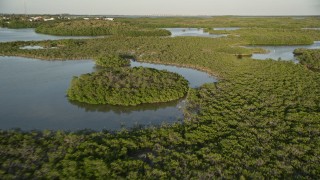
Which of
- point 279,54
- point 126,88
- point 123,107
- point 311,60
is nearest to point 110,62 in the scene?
point 126,88

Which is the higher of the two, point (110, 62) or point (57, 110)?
point (110, 62)

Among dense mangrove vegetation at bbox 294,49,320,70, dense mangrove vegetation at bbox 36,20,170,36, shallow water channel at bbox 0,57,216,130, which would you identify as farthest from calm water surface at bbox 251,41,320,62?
dense mangrove vegetation at bbox 36,20,170,36

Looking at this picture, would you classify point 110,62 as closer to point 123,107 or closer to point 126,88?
point 126,88

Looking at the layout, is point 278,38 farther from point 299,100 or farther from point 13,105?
point 13,105

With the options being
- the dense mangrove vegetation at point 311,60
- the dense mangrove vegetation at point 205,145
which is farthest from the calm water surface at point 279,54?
the dense mangrove vegetation at point 205,145

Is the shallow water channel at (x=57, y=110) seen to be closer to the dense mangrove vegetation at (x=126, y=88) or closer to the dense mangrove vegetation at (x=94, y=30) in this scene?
the dense mangrove vegetation at (x=126, y=88)

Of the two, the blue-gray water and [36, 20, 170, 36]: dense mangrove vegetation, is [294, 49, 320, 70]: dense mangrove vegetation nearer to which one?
the blue-gray water
